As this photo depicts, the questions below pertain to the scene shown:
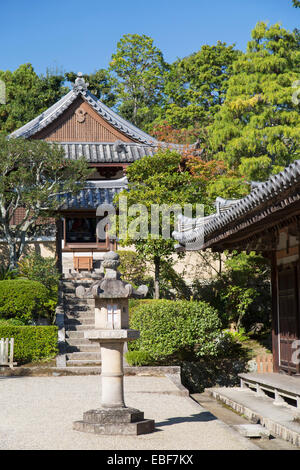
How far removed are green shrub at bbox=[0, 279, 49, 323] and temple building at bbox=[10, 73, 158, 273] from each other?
22.9 ft

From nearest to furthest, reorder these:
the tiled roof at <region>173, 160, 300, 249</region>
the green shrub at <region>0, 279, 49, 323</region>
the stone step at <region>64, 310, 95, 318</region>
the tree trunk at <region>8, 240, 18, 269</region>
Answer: the tiled roof at <region>173, 160, 300, 249</region> → the green shrub at <region>0, 279, 49, 323</region> → the stone step at <region>64, 310, 95, 318</region> → the tree trunk at <region>8, 240, 18, 269</region>

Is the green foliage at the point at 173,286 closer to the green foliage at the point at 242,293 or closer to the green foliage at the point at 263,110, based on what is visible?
the green foliage at the point at 242,293

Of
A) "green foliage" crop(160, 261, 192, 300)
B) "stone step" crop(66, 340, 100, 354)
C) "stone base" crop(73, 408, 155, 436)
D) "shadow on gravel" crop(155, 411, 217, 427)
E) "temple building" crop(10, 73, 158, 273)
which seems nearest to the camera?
"stone base" crop(73, 408, 155, 436)

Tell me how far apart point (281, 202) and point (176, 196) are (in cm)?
1063

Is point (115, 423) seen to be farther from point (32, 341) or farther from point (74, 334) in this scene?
point (74, 334)

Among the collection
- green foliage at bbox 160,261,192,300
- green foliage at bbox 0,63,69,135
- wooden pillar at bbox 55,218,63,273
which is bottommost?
green foliage at bbox 160,261,192,300

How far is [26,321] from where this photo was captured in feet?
58.6

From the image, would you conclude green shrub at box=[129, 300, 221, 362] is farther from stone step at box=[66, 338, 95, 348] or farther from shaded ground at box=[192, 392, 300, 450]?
stone step at box=[66, 338, 95, 348]

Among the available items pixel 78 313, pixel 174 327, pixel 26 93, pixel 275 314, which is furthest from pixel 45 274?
pixel 26 93

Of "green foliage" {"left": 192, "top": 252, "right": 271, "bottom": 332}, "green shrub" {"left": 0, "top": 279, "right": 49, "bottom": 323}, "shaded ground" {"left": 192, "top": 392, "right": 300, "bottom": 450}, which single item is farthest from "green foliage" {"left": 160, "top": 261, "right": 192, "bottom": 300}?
"shaded ground" {"left": 192, "top": 392, "right": 300, "bottom": 450}

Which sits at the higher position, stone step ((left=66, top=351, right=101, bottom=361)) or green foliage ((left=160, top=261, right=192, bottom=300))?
green foliage ((left=160, top=261, right=192, bottom=300))

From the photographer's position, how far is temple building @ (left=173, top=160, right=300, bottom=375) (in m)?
9.68

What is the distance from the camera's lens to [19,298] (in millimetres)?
17562
